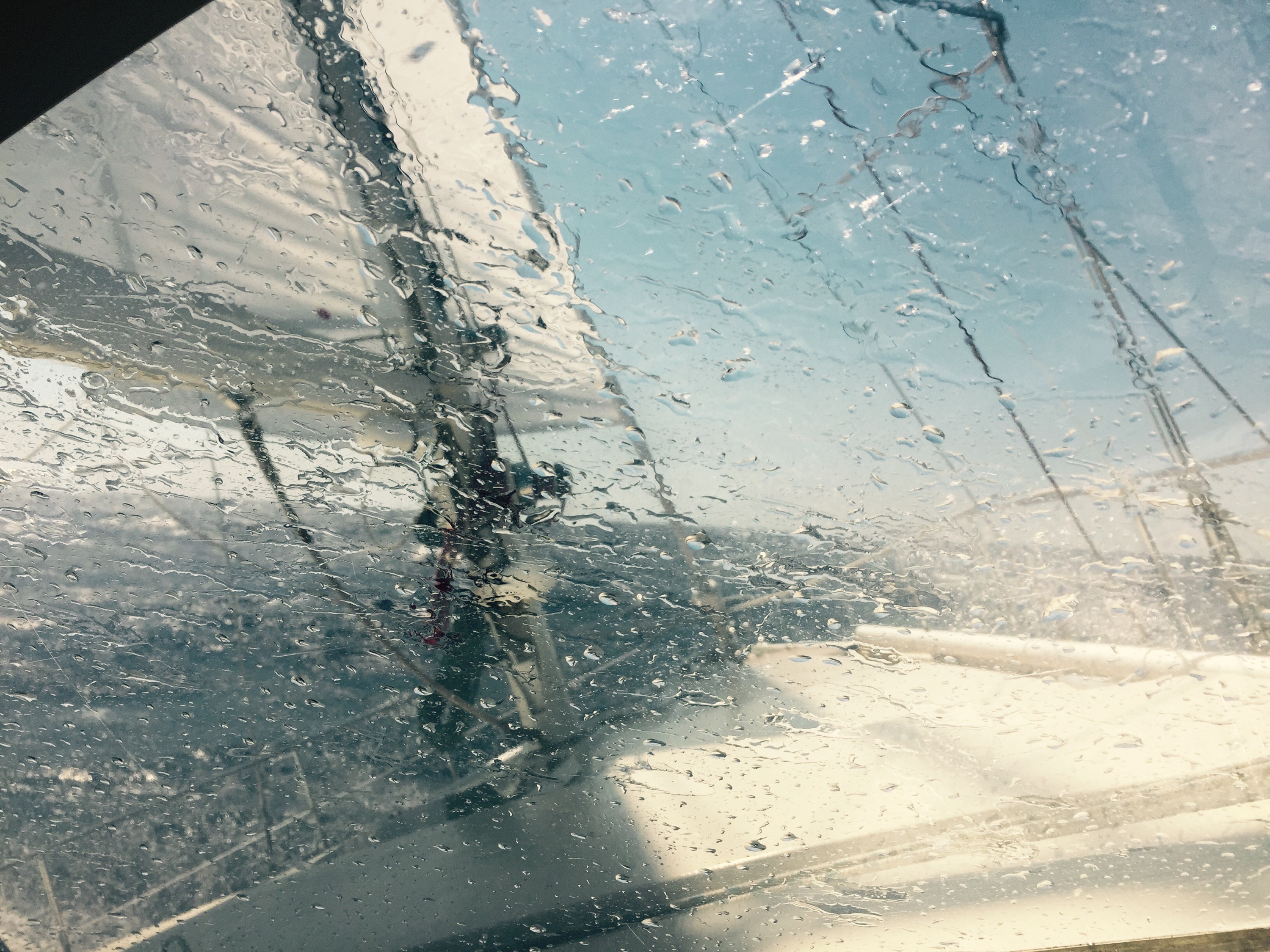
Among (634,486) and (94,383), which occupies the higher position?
(94,383)

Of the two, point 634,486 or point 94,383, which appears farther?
point 634,486

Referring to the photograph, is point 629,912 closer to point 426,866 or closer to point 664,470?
point 426,866

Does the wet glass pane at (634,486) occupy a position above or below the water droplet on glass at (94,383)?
below

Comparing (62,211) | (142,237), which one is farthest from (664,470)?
(62,211)

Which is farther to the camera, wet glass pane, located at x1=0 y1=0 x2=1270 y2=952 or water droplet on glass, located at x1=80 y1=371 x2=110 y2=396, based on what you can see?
water droplet on glass, located at x1=80 y1=371 x2=110 y2=396

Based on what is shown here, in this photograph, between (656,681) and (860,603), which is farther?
(656,681)

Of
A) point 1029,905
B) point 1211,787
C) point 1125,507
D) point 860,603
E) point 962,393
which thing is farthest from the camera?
point 1029,905

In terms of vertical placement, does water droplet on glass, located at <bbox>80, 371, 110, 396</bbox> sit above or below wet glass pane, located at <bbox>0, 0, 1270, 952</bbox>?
above

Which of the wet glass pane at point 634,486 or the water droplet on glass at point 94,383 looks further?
the water droplet on glass at point 94,383
